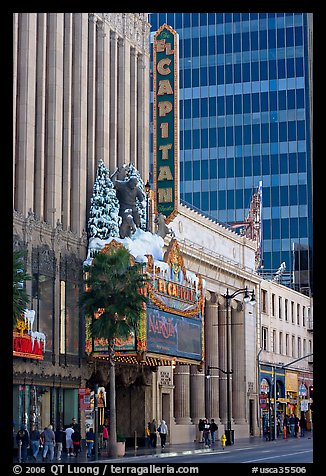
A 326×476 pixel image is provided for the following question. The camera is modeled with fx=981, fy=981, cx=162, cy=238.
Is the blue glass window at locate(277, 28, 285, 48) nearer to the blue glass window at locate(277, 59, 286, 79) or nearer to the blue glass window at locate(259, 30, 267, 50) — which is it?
the blue glass window at locate(259, 30, 267, 50)

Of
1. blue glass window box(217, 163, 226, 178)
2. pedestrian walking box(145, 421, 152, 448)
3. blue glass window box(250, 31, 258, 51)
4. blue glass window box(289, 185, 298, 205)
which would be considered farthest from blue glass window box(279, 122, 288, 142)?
pedestrian walking box(145, 421, 152, 448)

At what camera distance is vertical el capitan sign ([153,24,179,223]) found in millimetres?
63500

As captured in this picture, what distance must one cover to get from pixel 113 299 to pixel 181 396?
2380cm

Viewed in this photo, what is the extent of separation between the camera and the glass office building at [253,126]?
12319 centimetres

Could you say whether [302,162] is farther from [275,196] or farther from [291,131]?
[275,196]

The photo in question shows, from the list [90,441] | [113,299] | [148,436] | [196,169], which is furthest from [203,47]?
[90,441]

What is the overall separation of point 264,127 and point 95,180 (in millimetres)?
69384

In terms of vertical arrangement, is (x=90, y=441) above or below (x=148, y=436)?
above

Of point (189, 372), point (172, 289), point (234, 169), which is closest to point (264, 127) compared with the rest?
point (234, 169)

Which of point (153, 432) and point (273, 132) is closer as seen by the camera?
point (153, 432)

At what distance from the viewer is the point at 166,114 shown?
2509 inches

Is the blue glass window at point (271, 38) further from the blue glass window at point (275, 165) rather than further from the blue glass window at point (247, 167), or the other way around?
the blue glass window at point (247, 167)

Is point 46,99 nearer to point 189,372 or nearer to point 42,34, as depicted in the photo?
point 42,34

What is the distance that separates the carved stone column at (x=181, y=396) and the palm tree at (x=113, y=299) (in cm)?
2155
